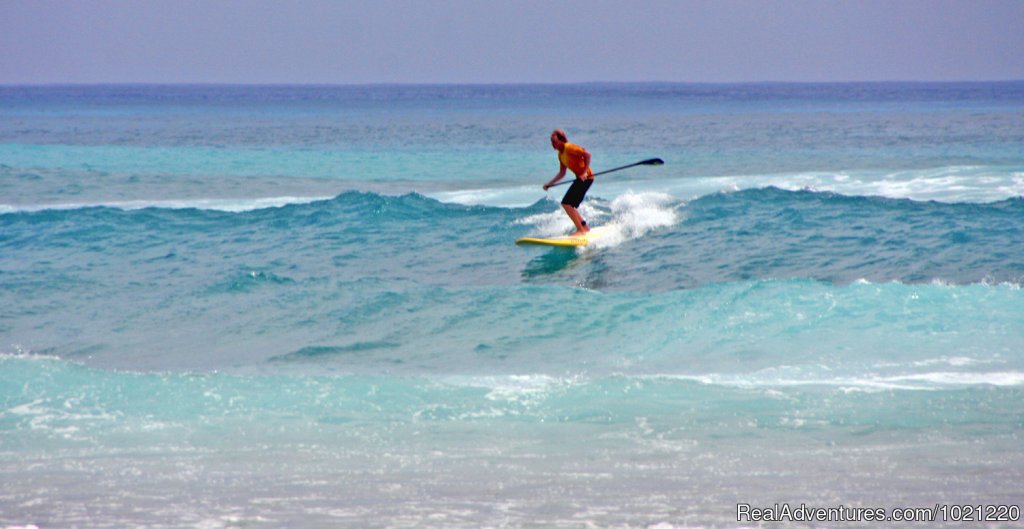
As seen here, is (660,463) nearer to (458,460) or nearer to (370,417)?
(458,460)

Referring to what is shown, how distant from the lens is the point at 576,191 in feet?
45.9

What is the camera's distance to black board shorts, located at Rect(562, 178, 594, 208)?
13.8 meters

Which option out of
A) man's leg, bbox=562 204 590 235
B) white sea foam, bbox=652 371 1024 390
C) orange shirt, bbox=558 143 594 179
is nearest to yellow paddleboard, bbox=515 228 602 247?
man's leg, bbox=562 204 590 235

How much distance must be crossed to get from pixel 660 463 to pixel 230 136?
4066 centimetres

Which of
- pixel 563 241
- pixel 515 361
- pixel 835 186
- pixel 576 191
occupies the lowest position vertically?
pixel 515 361

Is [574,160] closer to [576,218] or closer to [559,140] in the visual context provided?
[559,140]

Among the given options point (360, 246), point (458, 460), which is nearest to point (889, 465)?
point (458, 460)

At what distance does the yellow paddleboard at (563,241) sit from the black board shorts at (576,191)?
0.48m

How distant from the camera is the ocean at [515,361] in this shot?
5.58 meters

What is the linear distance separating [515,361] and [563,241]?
5274mm

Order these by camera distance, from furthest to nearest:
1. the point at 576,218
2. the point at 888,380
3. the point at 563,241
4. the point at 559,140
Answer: the point at 576,218, the point at 563,241, the point at 559,140, the point at 888,380

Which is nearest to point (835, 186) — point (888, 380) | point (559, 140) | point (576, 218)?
point (576, 218)

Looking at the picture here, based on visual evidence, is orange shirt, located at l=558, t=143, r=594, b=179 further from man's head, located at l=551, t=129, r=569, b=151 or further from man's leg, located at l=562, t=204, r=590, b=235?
man's leg, located at l=562, t=204, r=590, b=235

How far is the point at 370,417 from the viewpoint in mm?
7195
